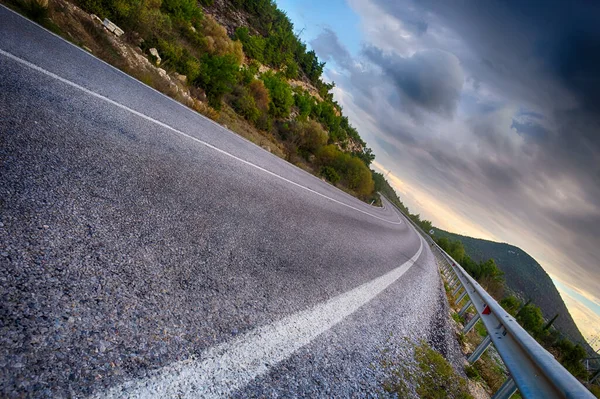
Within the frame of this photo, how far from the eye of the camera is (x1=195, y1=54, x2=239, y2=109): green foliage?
779 inches

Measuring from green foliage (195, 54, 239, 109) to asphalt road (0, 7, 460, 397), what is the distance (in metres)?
16.0

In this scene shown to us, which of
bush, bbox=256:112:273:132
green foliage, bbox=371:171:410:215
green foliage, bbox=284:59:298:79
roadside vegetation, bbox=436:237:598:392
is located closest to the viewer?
roadside vegetation, bbox=436:237:598:392

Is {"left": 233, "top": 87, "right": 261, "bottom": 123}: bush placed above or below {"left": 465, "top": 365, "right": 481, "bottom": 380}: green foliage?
above

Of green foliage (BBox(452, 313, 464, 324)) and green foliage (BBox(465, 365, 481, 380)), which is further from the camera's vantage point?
green foliage (BBox(452, 313, 464, 324))

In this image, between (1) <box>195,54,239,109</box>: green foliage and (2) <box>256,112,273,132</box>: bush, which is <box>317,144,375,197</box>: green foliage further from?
(1) <box>195,54,239,109</box>: green foliage

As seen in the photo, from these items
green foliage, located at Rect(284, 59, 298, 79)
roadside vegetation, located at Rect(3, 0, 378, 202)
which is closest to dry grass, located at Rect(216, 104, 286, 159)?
roadside vegetation, located at Rect(3, 0, 378, 202)

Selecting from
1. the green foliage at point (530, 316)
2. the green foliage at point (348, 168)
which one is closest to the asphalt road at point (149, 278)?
the green foliage at point (348, 168)

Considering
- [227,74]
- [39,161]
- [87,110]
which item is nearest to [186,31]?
[227,74]

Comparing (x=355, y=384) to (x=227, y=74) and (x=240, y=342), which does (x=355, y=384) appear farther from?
(x=227, y=74)

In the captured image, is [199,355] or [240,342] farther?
[240,342]

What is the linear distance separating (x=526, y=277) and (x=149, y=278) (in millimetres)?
199106

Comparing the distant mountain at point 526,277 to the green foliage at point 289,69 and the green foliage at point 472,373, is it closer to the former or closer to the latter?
the green foliage at point 289,69

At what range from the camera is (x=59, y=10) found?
9172 millimetres

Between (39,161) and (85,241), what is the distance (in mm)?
1134
